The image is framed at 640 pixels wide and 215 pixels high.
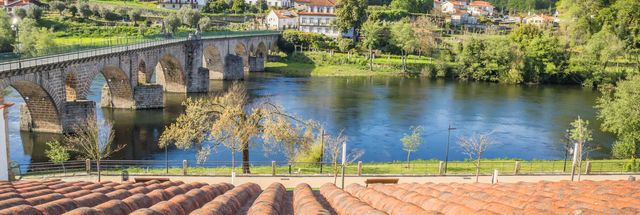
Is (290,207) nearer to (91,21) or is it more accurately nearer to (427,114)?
A: (427,114)

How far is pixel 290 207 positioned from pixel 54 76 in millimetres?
35554

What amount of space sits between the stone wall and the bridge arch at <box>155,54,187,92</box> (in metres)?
13.3

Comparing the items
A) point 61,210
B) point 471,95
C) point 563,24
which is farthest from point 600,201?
point 563,24

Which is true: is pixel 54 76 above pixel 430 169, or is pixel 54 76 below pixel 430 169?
above

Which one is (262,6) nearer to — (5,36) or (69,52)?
(5,36)

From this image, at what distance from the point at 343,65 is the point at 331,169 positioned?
7191cm

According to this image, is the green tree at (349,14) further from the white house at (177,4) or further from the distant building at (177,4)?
the white house at (177,4)

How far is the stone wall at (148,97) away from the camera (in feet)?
192

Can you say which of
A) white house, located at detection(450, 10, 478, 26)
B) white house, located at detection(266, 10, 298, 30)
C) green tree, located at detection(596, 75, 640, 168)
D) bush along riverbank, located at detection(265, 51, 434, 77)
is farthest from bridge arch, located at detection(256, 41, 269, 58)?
green tree, located at detection(596, 75, 640, 168)

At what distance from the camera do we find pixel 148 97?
194ft

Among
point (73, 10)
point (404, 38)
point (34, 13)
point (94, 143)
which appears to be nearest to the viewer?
point (94, 143)

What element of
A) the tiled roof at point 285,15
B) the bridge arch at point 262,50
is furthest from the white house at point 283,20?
the bridge arch at point 262,50

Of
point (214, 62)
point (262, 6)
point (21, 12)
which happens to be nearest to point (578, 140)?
point (214, 62)

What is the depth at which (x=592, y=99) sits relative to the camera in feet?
250
